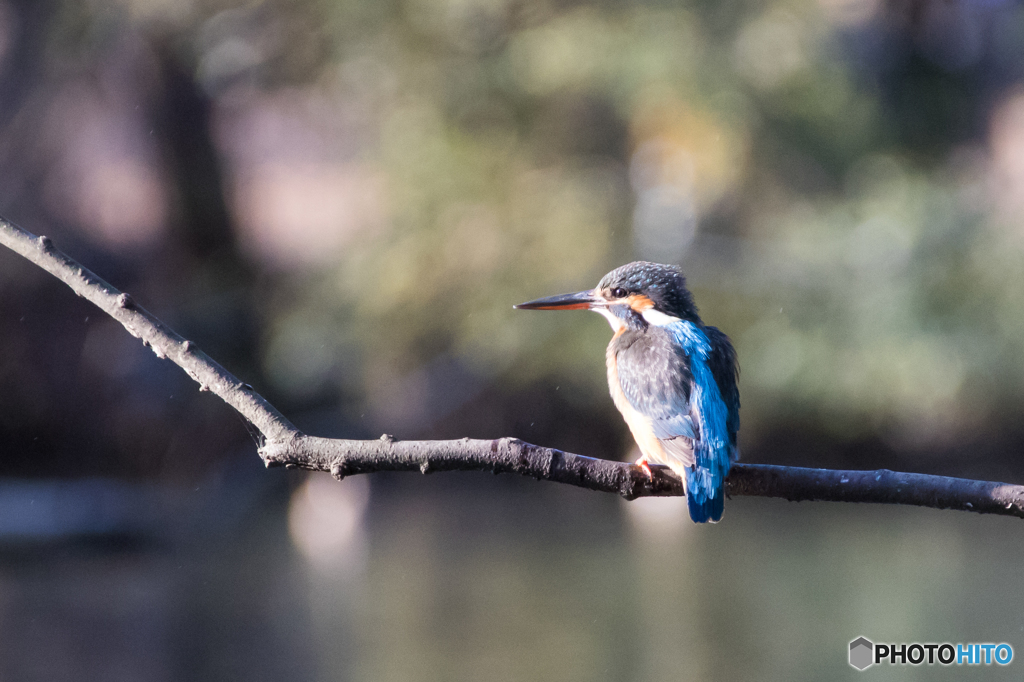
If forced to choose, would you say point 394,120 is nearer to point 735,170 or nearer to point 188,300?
point 188,300

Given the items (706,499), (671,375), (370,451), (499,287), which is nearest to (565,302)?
(671,375)

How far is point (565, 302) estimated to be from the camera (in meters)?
1.20

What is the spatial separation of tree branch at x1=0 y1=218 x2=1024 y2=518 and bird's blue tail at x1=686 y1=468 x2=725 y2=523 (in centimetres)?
22

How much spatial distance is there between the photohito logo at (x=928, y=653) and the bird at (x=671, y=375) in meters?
2.23

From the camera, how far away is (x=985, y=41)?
19.7 ft

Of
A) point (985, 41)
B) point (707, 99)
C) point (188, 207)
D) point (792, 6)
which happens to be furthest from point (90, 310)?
point (985, 41)

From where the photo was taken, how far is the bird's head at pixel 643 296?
134cm

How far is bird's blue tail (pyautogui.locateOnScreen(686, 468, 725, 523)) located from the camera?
1027 millimetres

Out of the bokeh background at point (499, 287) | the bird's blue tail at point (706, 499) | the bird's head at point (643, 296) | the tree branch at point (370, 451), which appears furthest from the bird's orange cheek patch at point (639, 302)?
the bokeh background at point (499, 287)

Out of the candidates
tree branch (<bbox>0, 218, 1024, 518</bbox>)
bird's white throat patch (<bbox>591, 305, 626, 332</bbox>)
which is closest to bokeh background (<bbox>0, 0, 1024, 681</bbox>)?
bird's white throat patch (<bbox>591, 305, 626, 332</bbox>)

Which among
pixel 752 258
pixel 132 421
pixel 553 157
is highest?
pixel 553 157

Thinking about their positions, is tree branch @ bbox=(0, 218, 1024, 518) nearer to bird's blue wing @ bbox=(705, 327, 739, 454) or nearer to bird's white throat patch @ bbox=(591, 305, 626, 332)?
bird's blue wing @ bbox=(705, 327, 739, 454)

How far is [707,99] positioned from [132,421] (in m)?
3.61

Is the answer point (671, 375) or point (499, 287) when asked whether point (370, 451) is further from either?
point (499, 287)
